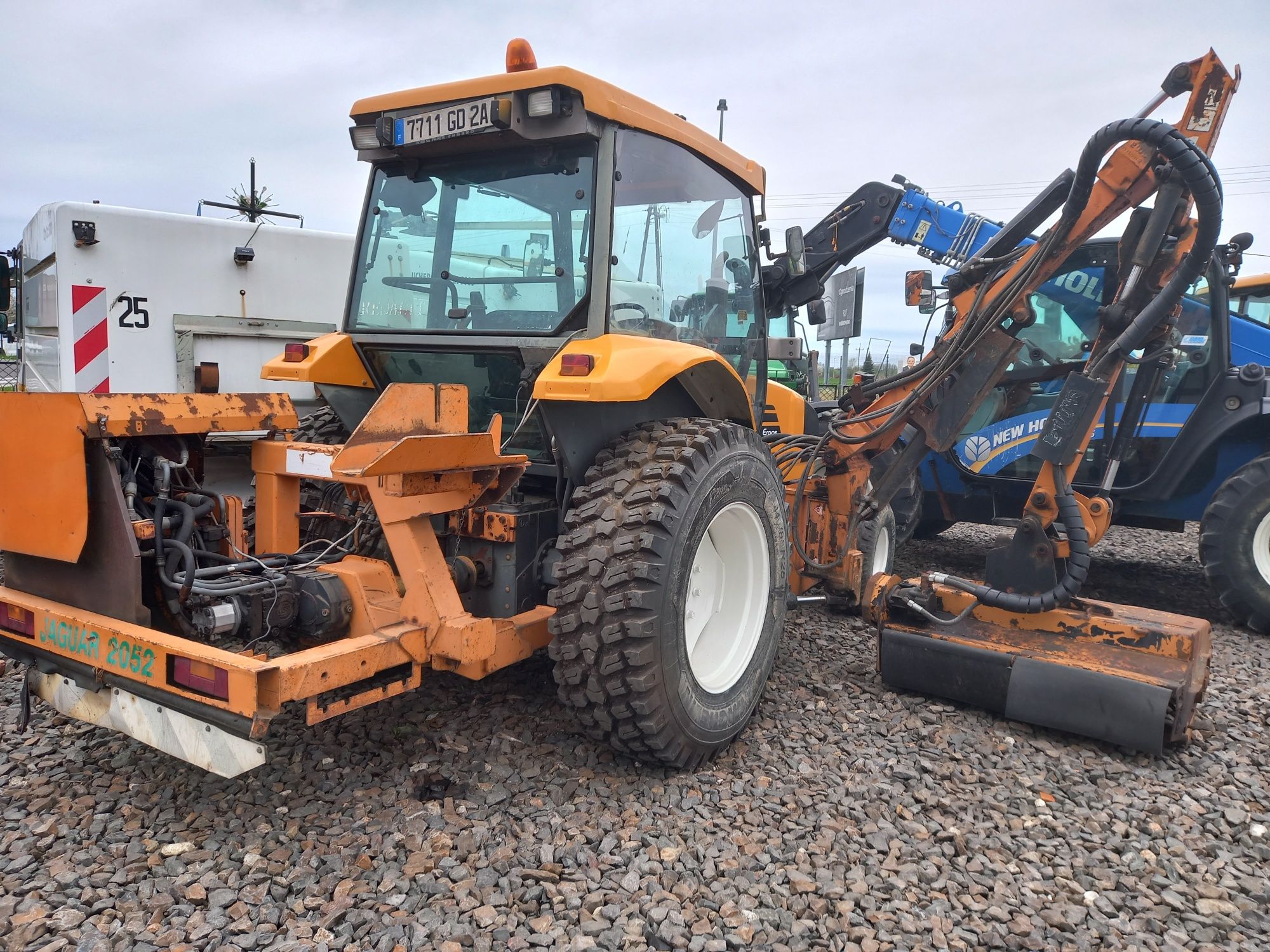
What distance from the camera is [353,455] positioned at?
225 centimetres

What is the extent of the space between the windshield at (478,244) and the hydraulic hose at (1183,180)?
2155 mm

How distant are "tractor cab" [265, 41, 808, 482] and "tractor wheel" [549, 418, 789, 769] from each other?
237 millimetres

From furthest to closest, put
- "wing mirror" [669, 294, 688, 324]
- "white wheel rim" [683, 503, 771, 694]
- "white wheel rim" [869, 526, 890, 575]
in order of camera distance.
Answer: "white wheel rim" [869, 526, 890, 575] → "wing mirror" [669, 294, 688, 324] → "white wheel rim" [683, 503, 771, 694]

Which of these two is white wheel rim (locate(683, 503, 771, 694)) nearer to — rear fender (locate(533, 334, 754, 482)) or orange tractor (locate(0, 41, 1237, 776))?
orange tractor (locate(0, 41, 1237, 776))

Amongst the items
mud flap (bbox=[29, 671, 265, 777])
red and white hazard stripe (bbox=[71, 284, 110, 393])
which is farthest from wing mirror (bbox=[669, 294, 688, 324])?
red and white hazard stripe (bbox=[71, 284, 110, 393])

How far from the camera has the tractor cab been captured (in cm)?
294

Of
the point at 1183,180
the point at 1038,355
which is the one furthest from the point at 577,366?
the point at 1038,355

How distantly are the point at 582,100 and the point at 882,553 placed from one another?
3366 millimetres

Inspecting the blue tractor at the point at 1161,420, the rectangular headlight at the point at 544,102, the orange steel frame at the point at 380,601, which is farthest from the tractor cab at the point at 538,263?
the blue tractor at the point at 1161,420

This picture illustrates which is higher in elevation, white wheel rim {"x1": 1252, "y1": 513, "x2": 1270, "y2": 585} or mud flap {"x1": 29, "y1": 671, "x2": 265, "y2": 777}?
white wheel rim {"x1": 1252, "y1": 513, "x2": 1270, "y2": 585}

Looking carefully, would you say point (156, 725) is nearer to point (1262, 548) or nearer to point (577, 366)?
point (577, 366)

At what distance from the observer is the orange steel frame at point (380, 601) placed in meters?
2.25

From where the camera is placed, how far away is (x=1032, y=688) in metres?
3.31

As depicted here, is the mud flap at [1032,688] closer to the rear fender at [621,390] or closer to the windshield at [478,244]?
the rear fender at [621,390]
